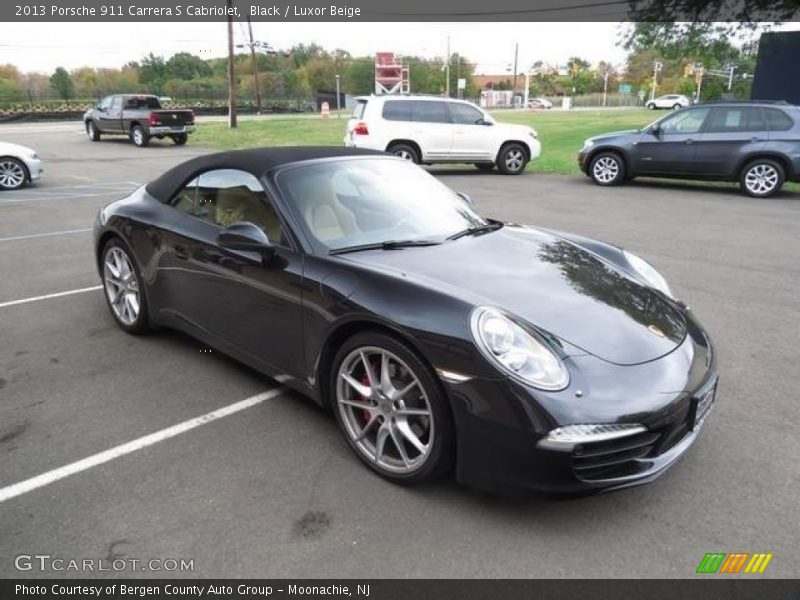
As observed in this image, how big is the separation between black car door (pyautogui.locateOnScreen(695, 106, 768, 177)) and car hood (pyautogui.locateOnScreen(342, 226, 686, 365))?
9757 mm

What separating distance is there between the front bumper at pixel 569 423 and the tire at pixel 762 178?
10691mm

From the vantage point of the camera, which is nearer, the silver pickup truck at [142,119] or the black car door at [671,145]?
the black car door at [671,145]

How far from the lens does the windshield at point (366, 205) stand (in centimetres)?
337

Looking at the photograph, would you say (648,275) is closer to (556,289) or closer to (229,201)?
(556,289)

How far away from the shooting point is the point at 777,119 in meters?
11.3

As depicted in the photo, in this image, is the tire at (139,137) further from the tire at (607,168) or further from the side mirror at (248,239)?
the side mirror at (248,239)

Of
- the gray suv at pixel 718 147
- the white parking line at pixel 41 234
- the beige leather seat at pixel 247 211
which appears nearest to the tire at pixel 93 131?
the white parking line at pixel 41 234

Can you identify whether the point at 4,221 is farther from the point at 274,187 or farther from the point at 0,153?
the point at 274,187

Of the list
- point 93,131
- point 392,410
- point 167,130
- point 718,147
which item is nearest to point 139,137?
point 167,130

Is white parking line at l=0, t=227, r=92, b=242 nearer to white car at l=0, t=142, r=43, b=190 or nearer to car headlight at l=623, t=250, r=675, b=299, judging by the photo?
white car at l=0, t=142, r=43, b=190

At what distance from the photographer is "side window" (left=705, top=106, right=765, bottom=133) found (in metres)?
11.4

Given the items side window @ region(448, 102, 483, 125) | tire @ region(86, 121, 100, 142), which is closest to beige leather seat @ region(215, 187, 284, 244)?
side window @ region(448, 102, 483, 125)

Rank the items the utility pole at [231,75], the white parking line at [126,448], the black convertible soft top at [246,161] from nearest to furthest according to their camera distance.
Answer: the white parking line at [126,448] < the black convertible soft top at [246,161] < the utility pole at [231,75]

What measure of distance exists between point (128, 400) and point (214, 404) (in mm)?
535
